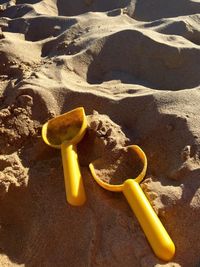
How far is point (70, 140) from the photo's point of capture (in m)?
1.60

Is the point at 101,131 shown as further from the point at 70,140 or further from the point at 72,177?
the point at 72,177

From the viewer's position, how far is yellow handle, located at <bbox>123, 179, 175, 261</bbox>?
1.26 metres

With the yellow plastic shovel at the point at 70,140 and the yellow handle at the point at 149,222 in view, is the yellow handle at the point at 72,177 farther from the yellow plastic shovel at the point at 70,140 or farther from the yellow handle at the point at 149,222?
the yellow handle at the point at 149,222

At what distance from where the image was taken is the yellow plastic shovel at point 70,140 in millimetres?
1430

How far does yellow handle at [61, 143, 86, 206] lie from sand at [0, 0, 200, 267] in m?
0.04

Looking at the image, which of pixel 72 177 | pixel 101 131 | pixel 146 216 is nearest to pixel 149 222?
pixel 146 216

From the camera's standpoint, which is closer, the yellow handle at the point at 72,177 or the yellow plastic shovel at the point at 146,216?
the yellow plastic shovel at the point at 146,216

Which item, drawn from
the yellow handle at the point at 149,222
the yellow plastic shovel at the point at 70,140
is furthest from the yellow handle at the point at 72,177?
the yellow handle at the point at 149,222

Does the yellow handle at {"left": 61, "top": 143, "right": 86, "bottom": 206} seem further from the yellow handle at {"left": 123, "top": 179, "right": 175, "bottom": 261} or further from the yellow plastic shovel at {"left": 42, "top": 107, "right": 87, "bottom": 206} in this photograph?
the yellow handle at {"left": 123, "top": 179, "right": 175, "bottom": 261}

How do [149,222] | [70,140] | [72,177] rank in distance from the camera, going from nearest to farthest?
[149,222] → [72,177] → [70,140]

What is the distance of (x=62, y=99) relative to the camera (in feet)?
5.91

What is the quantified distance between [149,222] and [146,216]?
0.07 ft

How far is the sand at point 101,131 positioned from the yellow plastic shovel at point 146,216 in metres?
0.03

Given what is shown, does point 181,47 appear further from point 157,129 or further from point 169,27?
point 157,129
